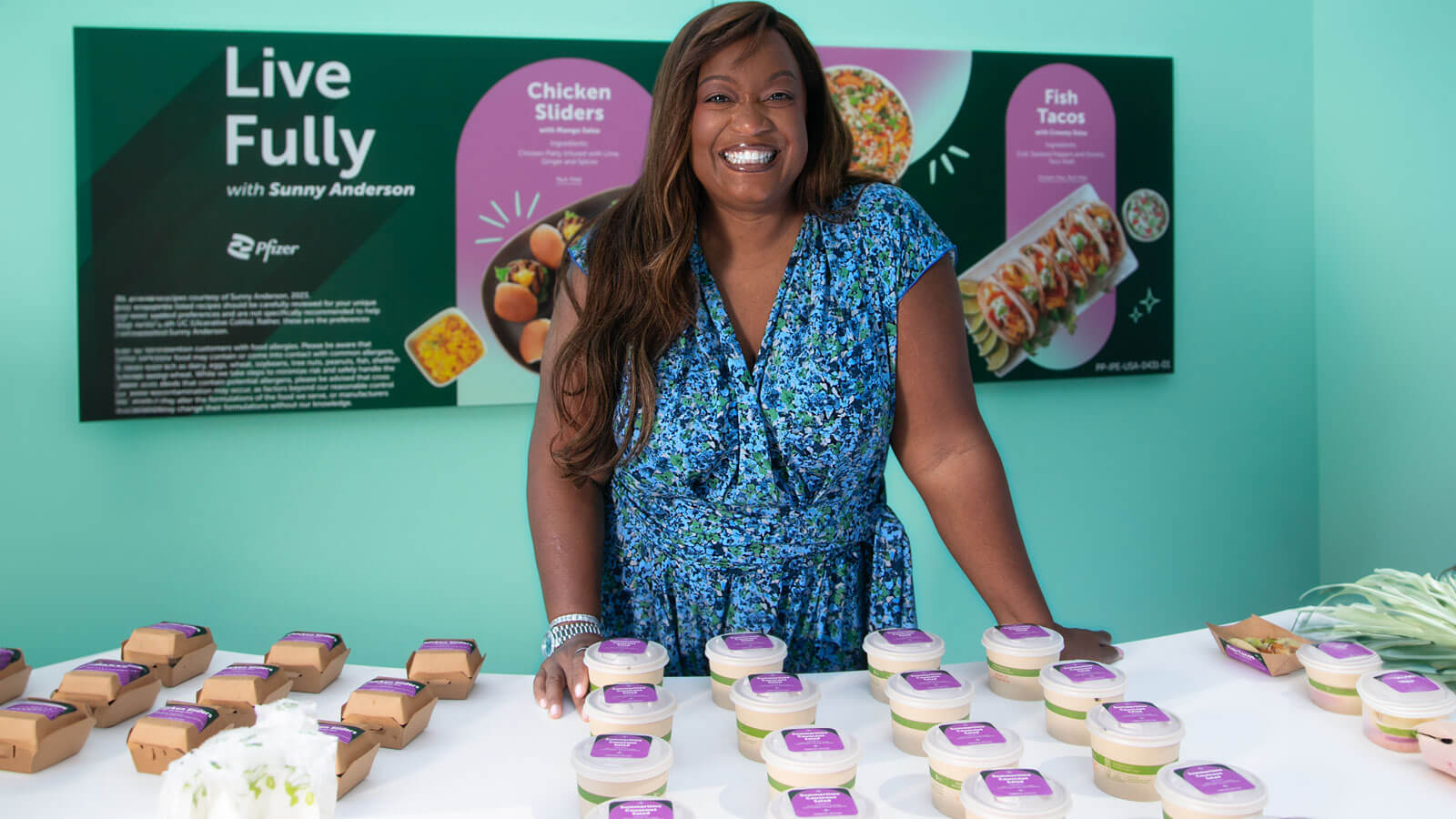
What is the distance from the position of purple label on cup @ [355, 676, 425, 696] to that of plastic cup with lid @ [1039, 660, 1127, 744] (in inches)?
31.2

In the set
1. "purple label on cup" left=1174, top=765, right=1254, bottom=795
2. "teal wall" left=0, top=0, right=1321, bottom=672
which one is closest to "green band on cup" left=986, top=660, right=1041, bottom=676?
"purple label on cup" left=1174, top=765, right=1254, bottom=795

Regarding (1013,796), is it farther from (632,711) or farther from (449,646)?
(449,646)

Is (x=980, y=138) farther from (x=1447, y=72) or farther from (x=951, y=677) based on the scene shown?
(x=951, y=677)

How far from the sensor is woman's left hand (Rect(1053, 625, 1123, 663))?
4.88 feet

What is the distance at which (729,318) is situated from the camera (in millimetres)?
1739

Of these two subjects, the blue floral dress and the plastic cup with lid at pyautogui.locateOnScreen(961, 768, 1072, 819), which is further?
the blue floral dress

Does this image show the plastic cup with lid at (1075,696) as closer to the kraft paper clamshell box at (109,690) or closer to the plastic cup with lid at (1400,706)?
the plastic cup with lid at (1400,706)


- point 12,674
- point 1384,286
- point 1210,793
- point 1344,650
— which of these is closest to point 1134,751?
point 1210,793

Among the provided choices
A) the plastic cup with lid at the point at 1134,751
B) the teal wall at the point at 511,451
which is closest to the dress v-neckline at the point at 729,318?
the plastic cup with lid at the point at 1134,751

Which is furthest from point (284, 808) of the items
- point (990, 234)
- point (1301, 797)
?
point (990, 234)

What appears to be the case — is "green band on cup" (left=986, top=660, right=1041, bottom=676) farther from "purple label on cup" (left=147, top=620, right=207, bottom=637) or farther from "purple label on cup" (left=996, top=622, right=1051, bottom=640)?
"purple label on cup" (left=147, top=620, right=207, bottom=637)

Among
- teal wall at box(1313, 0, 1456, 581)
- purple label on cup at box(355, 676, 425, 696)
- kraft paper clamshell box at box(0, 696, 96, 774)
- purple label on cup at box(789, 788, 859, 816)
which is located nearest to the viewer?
purple label on cup at box(789, 788, 859, 816)

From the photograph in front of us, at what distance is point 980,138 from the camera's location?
3.26 meters

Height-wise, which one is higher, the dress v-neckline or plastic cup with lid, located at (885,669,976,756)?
the dress v-neckline
